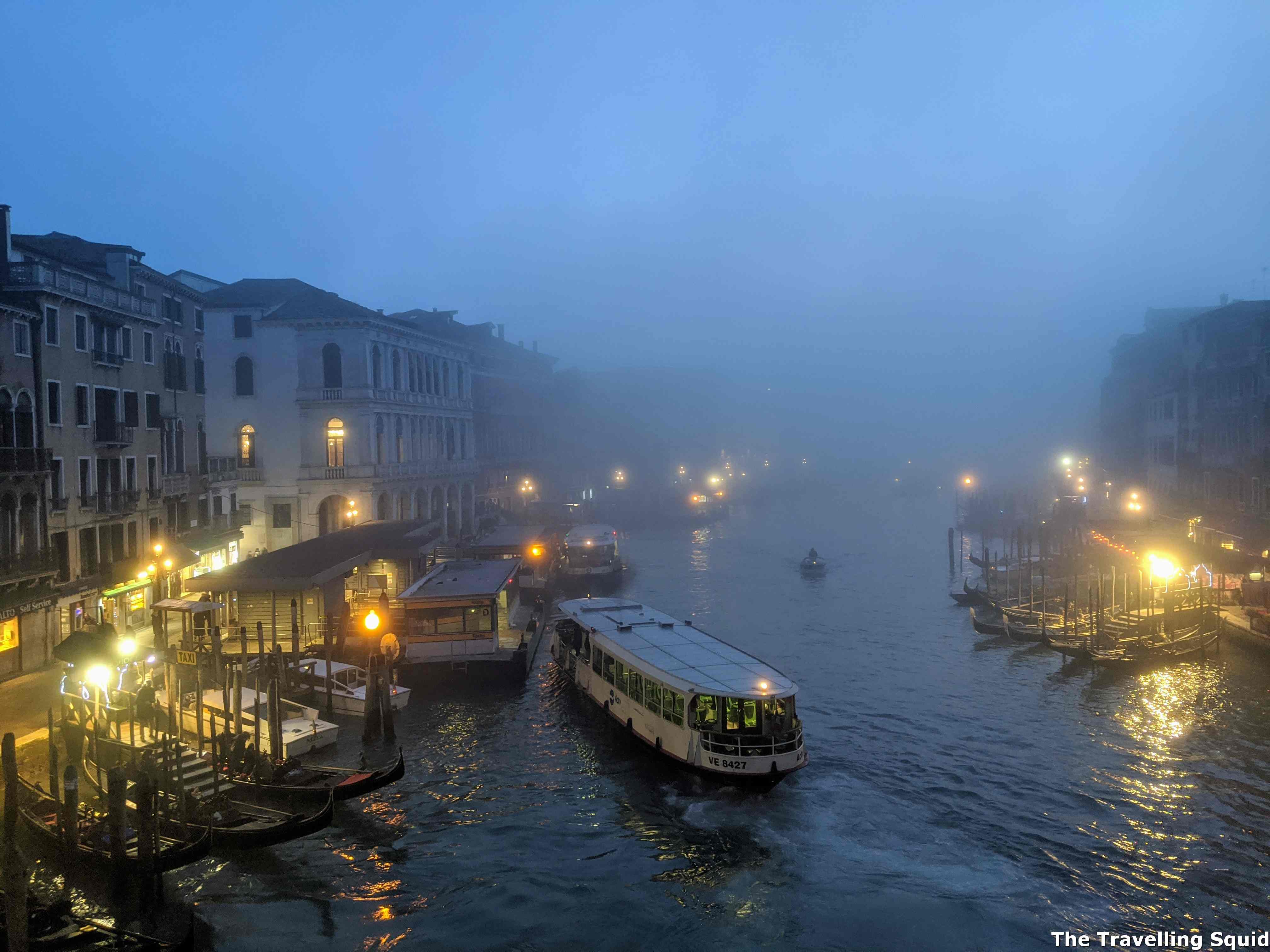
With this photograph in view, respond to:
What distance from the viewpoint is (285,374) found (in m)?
59.0

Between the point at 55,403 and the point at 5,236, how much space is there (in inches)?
231

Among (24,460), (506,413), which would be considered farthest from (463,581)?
(506,413)

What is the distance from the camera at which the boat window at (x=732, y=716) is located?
22.5 meters

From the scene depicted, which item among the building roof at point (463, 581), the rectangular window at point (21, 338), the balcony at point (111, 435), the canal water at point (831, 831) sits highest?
the rectangular window at point (21, 338)

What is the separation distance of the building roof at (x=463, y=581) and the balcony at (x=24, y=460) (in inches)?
498

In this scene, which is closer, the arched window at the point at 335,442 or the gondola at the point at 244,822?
the gondola at the point at 244,822

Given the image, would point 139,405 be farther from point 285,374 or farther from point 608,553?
point 608,553

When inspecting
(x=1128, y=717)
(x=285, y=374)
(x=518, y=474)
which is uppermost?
(x=285, y=374)

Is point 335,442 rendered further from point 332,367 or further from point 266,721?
point 266,721

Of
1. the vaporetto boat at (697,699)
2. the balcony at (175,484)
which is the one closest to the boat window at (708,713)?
the vaporetto boat at (697,699)

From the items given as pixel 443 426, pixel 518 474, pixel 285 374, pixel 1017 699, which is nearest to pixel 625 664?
pixel 1017 699

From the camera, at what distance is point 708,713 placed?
75.0 feet

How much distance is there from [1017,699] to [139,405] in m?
37.1

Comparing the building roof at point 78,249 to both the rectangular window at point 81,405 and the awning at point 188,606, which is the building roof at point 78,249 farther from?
the awning at point 188,606
